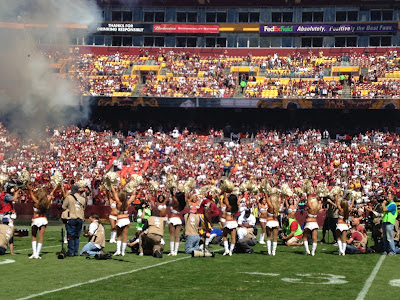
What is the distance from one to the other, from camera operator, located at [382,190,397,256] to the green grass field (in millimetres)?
561

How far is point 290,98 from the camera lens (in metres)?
45.8

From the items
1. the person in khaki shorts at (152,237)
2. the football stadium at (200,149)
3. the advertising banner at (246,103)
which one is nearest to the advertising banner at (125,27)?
the football stadium at (200,149)

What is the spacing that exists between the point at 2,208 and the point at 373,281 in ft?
37.3

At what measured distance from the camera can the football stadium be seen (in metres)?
15.3

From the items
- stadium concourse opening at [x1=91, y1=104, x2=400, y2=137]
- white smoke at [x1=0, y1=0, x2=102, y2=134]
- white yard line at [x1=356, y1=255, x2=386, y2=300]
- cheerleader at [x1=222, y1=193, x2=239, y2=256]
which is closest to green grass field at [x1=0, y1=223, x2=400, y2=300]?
white yard line at [x1=356, y1=255, x2=386, y2=300]

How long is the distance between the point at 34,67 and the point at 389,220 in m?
19.5

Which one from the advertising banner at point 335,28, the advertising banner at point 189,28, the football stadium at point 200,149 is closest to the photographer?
the football stadium at point 200,149

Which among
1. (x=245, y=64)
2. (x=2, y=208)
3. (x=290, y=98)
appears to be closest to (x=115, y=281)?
(x=2, y=208)

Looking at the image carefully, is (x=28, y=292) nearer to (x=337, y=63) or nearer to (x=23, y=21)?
(x=23, y=21)

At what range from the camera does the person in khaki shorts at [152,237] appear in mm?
17331

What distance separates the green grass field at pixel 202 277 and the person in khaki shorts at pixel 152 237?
1.13ft

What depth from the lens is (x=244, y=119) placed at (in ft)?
155

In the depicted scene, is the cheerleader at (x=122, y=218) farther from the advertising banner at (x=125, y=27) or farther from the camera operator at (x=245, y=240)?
the advertising banner at (x=125, y=27)

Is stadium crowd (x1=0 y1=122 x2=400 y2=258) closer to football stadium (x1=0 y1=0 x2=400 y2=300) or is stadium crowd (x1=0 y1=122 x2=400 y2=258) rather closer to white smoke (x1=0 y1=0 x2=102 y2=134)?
football stadium (x1=0 y1=0 x2=400 y2=300)
